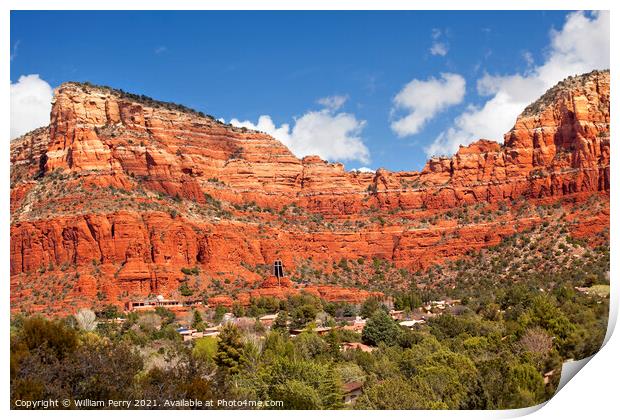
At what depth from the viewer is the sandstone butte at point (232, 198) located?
230 ft

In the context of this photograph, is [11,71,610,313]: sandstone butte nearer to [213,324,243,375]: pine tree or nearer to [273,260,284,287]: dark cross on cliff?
[273,260,284,287]: dark cross on cliff

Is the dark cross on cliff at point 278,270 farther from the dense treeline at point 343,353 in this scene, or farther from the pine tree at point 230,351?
the pine tree at point 230,351

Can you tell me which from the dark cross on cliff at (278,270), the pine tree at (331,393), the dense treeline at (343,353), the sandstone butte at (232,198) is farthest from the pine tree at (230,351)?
the dark cross on cliff at (278,270)

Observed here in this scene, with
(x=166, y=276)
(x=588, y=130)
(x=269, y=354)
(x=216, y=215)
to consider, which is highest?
(x=588, y=130)

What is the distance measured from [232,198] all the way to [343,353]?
46.5 meters

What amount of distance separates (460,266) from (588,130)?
18509 millimetres

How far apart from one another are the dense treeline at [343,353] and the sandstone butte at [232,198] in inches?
329

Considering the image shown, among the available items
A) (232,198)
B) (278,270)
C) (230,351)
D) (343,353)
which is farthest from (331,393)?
(232,198)

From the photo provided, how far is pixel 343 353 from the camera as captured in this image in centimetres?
4731

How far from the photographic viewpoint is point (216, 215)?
8319cm

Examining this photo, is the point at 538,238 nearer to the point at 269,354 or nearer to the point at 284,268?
the point at 284,268

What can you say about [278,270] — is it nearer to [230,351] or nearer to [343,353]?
[343,353]
